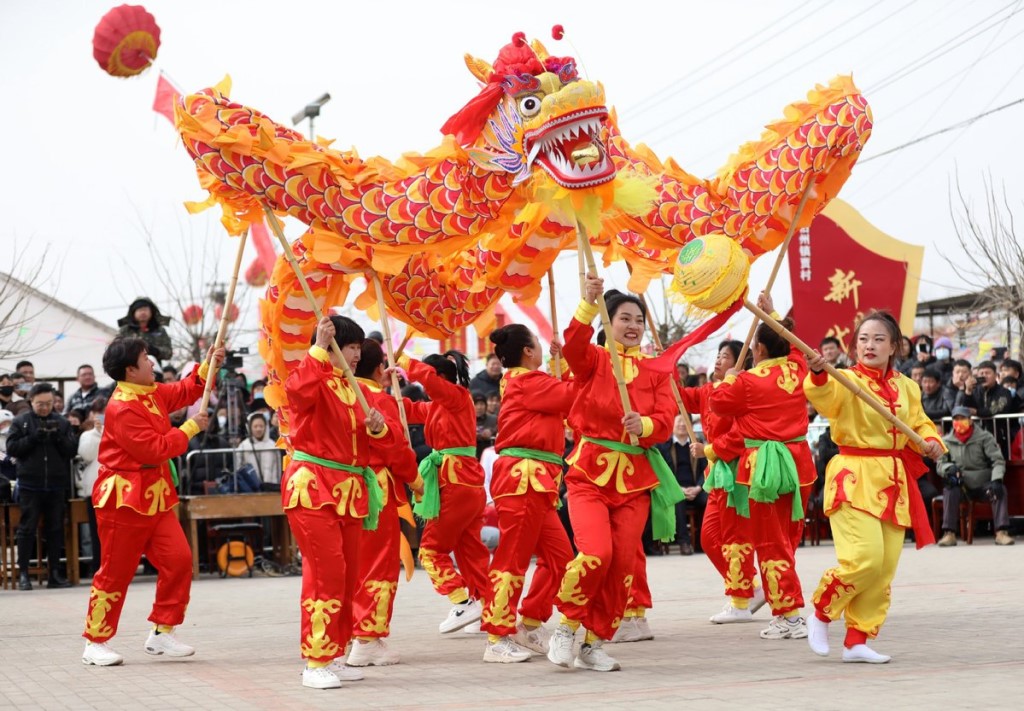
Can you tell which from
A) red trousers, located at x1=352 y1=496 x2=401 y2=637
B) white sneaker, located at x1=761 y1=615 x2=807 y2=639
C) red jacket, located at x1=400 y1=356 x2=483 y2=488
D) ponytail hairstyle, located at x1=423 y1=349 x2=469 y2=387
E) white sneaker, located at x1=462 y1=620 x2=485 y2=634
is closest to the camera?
red trousers, located at x1=352 y1=496 x2=401 y2=637

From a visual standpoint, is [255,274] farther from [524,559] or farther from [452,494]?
[524,559]

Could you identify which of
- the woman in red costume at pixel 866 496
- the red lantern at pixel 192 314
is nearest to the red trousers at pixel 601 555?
the woman in red costume at pixel 866 496

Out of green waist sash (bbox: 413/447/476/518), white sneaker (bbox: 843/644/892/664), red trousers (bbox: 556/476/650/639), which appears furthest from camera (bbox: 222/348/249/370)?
white sneaker (bbox: 843/644/892/664)

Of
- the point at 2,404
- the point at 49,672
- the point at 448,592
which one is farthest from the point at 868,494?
the point at 2,404

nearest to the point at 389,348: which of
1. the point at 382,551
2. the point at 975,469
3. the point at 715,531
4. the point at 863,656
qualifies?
the point at 382,551

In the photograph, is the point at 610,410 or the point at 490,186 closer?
the point at 610,410

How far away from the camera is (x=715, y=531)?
8.55m

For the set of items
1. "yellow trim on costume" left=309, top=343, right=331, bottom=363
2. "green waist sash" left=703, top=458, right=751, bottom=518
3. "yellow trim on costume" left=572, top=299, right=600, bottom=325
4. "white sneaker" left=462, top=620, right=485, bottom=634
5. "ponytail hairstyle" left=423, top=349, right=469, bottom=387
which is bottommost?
"white sneaker" left=462, top=620, right=485, bottom=634

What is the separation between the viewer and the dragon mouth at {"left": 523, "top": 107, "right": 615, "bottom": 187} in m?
6.78

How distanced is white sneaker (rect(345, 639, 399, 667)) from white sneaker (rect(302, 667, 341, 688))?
65 cm

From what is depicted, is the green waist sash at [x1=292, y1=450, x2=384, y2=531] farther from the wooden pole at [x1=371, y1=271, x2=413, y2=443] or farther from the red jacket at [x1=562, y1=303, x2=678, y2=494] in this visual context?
the red jacket at [x1=562, y1=303, x2=678, y2=494]

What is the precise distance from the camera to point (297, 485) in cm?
633

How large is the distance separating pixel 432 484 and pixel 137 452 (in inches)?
68.3

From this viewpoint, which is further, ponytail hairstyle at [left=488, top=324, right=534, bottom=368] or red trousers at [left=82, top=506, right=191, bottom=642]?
ponytail hairstyle at [left=488, top=324, right=534, bottom=368]
